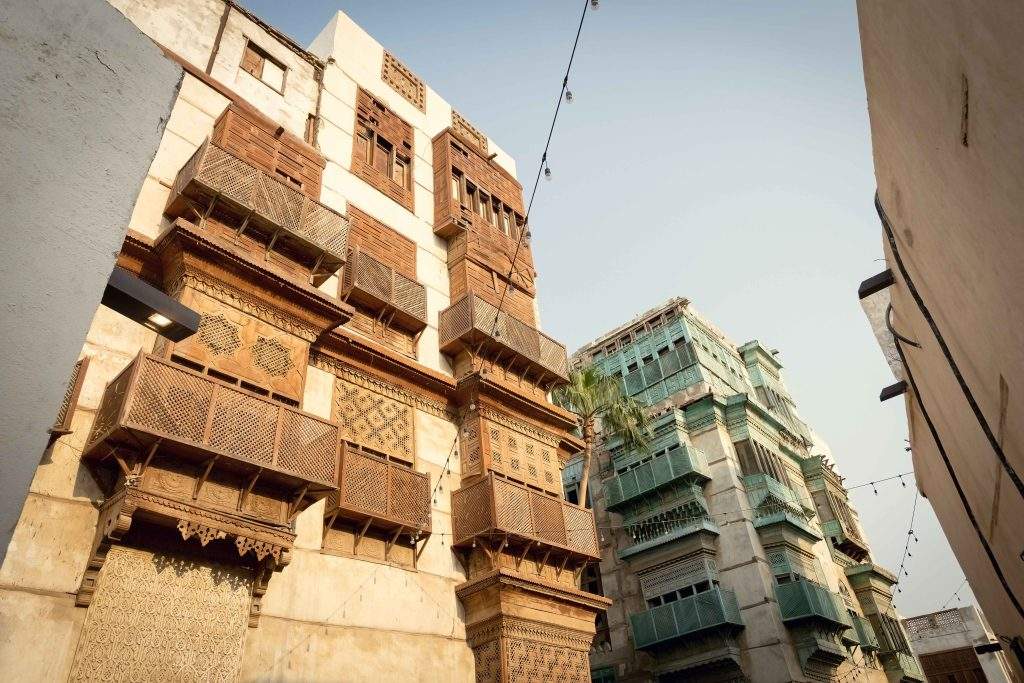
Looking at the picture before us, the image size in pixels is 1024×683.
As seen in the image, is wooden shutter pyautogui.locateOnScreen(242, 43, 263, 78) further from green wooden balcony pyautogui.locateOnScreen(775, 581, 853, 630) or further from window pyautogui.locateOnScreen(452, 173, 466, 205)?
green wooden balcony pyautogui.locateOnScreen(775, 581, 853, 630)

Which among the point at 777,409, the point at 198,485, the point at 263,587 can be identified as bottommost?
the point at 263,587

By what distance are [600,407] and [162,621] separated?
19014mm

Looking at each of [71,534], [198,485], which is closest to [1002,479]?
[198,485]

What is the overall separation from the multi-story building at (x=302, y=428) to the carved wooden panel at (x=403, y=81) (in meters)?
0.28

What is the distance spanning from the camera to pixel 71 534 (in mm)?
8219

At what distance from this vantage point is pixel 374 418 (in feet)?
43.3

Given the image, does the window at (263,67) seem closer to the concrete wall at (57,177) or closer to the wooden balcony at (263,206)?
the wooden balcony at (263,206)

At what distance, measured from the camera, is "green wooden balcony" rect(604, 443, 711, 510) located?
27172 millimetres

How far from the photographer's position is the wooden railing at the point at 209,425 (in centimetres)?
847

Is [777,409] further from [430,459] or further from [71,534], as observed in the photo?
[71,534]

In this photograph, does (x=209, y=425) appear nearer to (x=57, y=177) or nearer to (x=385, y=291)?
(x=57, y=177)

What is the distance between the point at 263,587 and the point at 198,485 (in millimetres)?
1767

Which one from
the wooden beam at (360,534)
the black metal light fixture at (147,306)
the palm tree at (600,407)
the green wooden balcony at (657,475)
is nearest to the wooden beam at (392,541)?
the wooden beam at (360,534)

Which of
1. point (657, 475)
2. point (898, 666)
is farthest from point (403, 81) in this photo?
point (898, 666)
